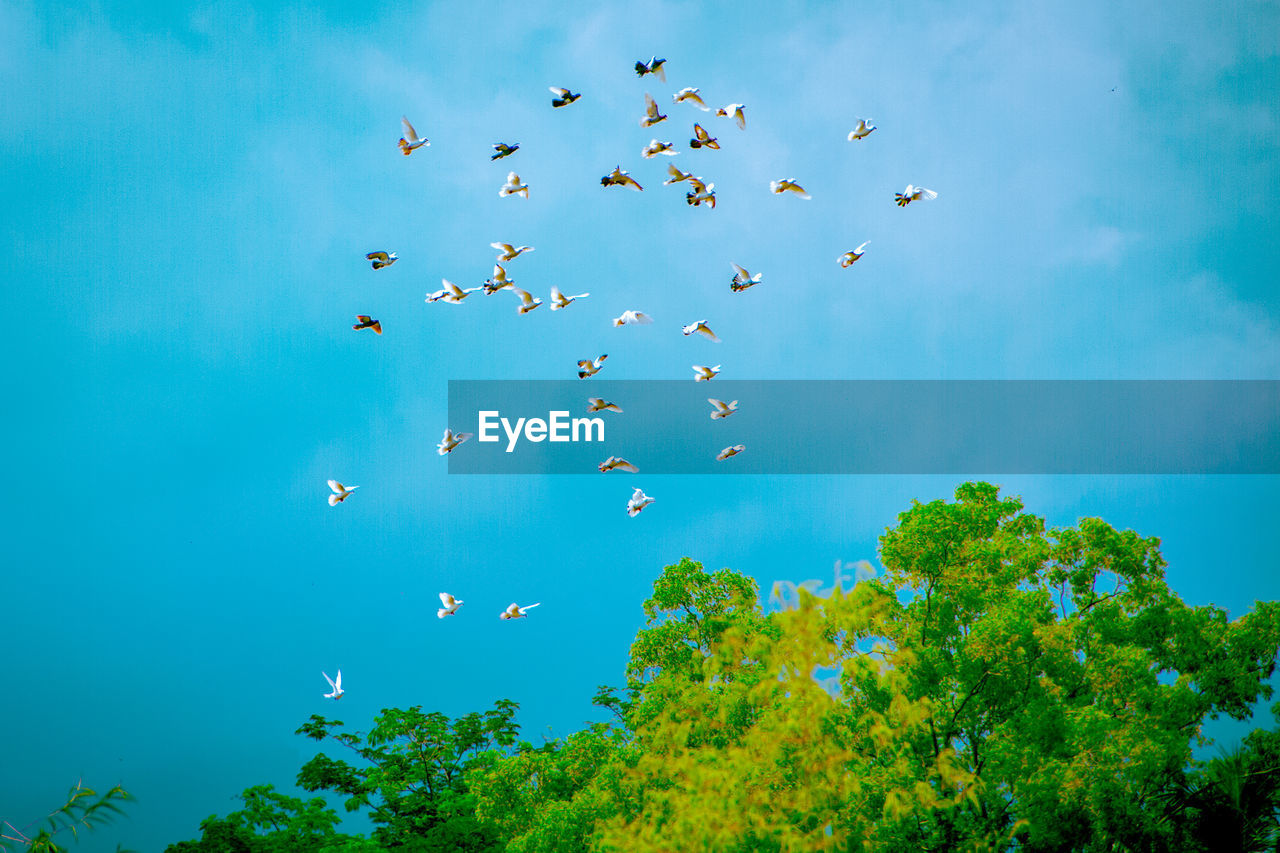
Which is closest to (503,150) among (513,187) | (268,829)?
(513,187)

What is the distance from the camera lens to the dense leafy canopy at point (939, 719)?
7367 millimetres

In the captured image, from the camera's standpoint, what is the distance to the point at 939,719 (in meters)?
9.51

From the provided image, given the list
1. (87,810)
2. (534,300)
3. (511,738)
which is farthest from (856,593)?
(511,738)

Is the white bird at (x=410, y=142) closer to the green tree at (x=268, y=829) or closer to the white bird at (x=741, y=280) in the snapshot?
the white bird at (x=741, y=280)

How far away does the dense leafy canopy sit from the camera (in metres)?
7.37

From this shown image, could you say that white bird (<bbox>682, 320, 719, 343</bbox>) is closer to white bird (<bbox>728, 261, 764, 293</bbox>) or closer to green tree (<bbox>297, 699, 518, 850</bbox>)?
white bird (<bbox>728, 261, 764, 293</bbox>)

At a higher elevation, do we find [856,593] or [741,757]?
[856,593]

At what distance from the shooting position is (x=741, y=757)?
24.1 feet

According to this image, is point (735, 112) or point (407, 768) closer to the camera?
point (735, 112)

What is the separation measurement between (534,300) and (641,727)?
5951mm

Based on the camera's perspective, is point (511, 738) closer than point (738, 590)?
No

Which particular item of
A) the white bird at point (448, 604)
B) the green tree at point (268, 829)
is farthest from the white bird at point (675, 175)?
the green tree at point (268, 829)

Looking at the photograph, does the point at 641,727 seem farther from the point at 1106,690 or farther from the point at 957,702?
the point at 1106,690

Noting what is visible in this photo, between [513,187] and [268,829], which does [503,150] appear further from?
[268,829]
